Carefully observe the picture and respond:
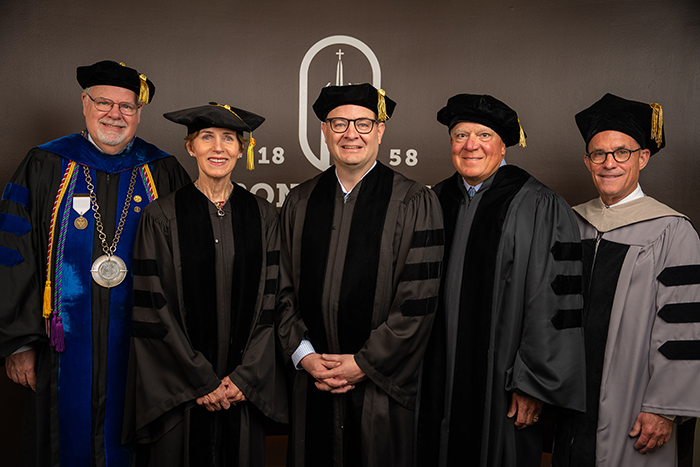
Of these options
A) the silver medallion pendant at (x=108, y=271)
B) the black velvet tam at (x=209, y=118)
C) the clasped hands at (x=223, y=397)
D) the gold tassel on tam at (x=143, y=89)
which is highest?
the gold tassel on tam at (x=143, y=89)

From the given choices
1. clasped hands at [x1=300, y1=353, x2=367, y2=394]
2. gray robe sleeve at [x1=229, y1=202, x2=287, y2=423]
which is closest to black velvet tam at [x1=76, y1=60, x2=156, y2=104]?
gray robe sleeve at [x1=229, y1=202, x2=287, y2=423]

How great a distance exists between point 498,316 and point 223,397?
52.1 inches

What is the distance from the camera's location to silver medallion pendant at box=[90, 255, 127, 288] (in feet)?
7.88

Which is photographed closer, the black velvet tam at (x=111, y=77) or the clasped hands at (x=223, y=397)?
the clasped hands at (x=223, y=397)

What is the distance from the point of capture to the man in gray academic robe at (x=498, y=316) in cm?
213

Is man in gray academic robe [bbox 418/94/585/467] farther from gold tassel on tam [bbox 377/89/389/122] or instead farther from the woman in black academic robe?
the woman in black academic robe

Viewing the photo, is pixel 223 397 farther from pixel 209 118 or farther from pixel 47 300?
pixel 209 118

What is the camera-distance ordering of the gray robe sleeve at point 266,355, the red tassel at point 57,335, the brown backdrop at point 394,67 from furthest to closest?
1. the brown backdrop at point 394,67
2. the red tassel at point 57,335
3. the gray robe sleeve at point 266,355

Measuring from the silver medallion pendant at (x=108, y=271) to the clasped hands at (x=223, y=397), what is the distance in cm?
76

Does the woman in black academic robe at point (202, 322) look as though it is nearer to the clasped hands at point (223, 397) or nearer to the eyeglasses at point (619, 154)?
the clasped hands at point (223, 397)

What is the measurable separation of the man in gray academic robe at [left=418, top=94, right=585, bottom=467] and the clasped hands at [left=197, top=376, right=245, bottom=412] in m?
0.90

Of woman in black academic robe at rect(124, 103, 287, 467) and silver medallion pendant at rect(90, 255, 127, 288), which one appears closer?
woman in black academic robe at rect(124, 103, 287, 467)

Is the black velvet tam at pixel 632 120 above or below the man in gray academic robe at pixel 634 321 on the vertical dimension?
above

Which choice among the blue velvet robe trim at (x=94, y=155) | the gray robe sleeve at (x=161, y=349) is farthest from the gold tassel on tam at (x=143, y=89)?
the gray robe sleeve at (x=161, y=349)
